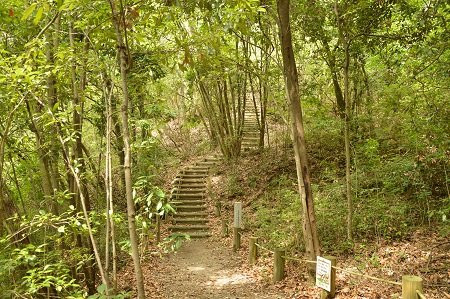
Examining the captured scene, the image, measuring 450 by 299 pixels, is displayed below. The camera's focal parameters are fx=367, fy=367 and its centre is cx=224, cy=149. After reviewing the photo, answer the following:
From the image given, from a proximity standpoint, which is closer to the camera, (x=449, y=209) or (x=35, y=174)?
(x=449, y=209)

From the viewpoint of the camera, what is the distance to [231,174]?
558 inches

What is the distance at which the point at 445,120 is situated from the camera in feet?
22.4

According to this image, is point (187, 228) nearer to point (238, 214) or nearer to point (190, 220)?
point (190, 220)

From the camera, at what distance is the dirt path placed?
22.8ft

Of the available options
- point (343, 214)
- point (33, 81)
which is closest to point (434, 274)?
point (343, 214)

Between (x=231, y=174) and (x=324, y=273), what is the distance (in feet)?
30.1

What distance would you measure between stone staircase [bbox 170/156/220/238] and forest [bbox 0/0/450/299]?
0.09m

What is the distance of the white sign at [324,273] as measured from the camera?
16.6ft

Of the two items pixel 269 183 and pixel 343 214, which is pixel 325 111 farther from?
pixel 343 214

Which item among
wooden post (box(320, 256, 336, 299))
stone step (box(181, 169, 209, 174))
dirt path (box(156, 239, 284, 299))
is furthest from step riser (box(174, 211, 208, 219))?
wooden post (box(320, 256, 336, 299))

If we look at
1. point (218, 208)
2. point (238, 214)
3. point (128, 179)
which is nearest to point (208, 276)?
point (238, 214)

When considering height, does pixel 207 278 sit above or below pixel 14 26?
below

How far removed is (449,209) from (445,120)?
5.41 ft

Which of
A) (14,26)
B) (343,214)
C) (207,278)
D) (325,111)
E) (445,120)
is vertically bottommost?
(207,278)
